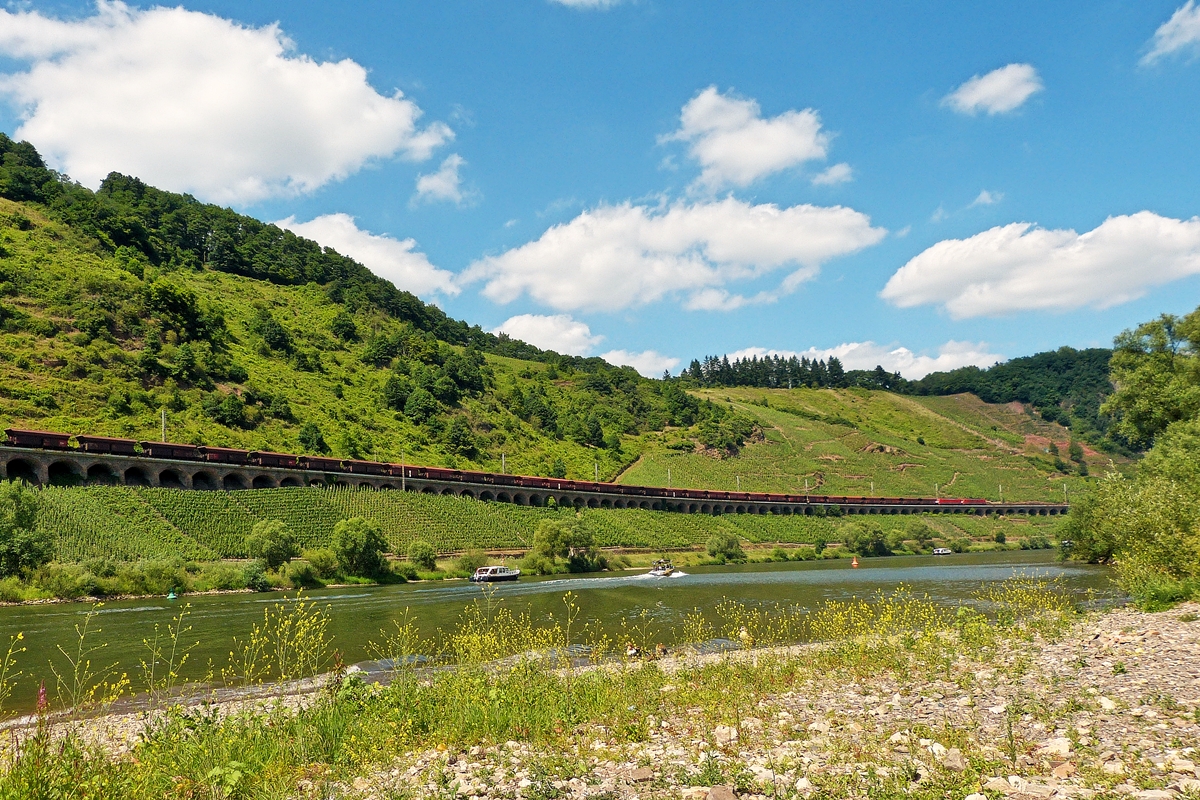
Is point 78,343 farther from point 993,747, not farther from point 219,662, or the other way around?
point 993,747

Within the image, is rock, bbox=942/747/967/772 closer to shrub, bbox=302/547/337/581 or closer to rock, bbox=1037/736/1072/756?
rock, bbox=1037/736/1072/756

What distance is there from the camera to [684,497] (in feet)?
414

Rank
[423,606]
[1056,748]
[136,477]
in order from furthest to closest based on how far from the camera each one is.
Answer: [136,477]
[423,606]
[1056,748]

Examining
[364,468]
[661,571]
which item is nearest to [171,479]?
[364,468]

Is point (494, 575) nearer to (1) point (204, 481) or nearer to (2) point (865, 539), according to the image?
(1) point (204, 481)

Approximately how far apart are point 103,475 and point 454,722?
69.1 m

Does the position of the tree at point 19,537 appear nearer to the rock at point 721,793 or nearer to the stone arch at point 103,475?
the stone arch at point 103,475

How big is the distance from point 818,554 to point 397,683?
99.7 meters

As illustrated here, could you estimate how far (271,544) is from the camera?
5584cm

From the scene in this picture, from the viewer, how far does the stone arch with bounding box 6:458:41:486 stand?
59.6 meters

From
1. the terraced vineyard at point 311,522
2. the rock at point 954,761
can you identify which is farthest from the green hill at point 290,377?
the rock at point 954,761

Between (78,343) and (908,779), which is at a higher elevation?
(78,343)

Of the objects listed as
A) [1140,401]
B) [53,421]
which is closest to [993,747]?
[1140,401]

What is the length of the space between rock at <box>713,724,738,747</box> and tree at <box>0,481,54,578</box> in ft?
164
